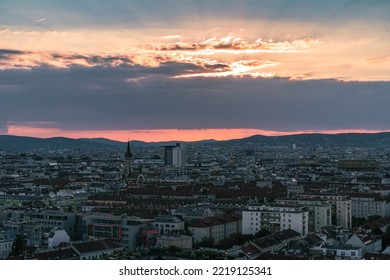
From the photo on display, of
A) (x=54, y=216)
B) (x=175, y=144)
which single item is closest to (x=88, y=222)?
(x=54, y=216)

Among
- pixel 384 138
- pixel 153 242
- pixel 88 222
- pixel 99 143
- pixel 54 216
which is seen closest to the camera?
pixel 153 242

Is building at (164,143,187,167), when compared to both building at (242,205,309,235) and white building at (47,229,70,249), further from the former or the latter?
white building at (47,229,70,249)

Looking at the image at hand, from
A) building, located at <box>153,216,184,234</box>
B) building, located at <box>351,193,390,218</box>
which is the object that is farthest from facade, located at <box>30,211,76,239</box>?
building, located at <box>351,193,390,218</box>

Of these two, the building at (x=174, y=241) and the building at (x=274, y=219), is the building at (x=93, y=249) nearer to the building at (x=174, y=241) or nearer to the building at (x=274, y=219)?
the building at (x=174, y=241)

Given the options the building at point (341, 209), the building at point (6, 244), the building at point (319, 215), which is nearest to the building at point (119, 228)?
the building at point (6, 244)

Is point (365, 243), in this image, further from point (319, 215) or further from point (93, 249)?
point (319, 215)
